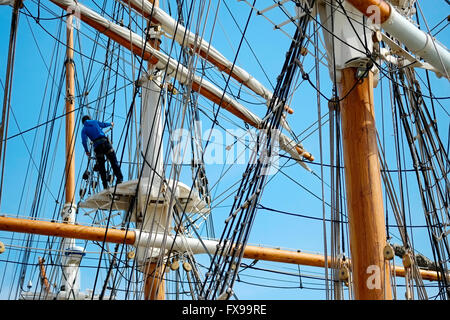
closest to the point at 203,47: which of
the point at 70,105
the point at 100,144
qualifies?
the point at 100,144

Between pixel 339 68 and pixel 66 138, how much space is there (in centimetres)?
964

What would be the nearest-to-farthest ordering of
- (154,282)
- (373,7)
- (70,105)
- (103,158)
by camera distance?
(373,7) → (154,282) → (103,158) → (70,105)

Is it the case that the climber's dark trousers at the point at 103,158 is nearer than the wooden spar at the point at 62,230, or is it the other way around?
the wooden spar at the point at 62,230

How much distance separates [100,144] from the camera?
11.1m

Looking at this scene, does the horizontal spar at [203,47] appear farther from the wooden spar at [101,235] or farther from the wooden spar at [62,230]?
the wooden spar at [62,230]

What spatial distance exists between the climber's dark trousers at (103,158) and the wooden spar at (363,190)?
225 inches

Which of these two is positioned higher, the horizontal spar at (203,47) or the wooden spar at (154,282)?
the horizontal spar at (203,47)

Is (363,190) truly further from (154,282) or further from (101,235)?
(101,235)

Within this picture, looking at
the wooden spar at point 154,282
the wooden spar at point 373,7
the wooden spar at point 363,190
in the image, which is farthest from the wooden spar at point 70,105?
the wooden spar at point 363,190

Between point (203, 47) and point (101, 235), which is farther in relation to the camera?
point (203, 47)

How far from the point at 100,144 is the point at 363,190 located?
251 inches

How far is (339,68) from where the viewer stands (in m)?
6.23

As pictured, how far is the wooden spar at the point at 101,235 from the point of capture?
34.9ft

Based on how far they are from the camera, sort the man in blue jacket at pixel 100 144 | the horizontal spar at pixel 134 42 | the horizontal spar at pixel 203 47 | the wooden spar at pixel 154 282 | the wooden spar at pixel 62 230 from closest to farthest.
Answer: the wooden spar at pixel 154 282 < the wooden spar at pixel 62 230 < the man in blue jacket at pixel 100 144 < the horizontal spar at pixel 134 42 < the horizontal spar at pixel 203 47
